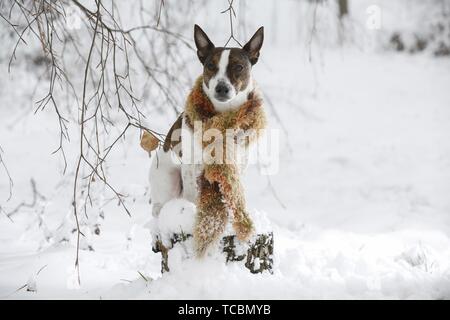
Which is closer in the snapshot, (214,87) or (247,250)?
(214,87)

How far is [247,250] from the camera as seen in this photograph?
2523mm

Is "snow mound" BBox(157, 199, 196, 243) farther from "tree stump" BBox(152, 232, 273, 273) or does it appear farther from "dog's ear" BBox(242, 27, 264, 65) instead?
"dog's ear" BBox(242, 27, 264, 65)

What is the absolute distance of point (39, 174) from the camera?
729cm

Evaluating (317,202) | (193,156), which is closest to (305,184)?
(317,202)

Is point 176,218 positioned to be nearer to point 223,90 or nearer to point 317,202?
point 223,90

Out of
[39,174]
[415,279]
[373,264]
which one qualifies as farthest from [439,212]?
[39,174]

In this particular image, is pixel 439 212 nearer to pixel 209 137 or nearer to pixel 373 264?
pixel 373 264

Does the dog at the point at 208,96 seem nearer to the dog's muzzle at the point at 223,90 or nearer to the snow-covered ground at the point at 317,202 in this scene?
the dog's muzzle at the point at 223,90

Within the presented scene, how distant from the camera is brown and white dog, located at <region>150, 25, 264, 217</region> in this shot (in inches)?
87.4

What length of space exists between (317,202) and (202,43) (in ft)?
14.4

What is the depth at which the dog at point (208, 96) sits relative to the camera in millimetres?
2229

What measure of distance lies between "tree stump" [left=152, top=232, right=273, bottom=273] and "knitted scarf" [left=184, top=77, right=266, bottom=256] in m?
0.12

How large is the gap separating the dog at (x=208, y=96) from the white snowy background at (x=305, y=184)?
0.76ft

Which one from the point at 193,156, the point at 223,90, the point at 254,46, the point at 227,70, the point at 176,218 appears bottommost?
the point at 176,218
